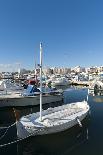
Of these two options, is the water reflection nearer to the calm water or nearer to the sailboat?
the calm water

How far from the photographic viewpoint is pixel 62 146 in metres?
22.0

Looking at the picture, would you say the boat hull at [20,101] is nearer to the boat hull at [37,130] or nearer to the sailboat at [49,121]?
the sailboat at [49,121]

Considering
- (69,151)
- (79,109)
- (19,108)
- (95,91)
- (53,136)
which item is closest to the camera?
(69,151)

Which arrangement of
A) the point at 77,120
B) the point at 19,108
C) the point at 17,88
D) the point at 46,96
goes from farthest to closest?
the point at 17,88
the point at 46,96
the point at 19,108
the point at 77,120

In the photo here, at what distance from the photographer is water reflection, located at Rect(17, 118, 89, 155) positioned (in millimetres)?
20656

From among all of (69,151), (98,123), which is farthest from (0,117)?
(69,151)

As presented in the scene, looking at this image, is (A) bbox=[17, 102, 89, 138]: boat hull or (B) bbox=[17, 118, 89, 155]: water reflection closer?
(B) bbox=[17, 118, 89, 155]: water reflection

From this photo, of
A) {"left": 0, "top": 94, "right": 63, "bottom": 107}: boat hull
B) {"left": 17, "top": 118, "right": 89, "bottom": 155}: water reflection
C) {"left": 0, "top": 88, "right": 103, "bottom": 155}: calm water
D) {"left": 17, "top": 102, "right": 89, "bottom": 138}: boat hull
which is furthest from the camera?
{"left": 0, "top": 94, "right": 63, "bottom": 107}: boat hull

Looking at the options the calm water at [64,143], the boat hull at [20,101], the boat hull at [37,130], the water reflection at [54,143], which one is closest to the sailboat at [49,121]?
the boat hull at [37,130]

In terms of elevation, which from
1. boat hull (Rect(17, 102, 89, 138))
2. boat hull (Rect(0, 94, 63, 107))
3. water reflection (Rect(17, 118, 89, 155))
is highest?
boat hull (Rect(0, 94, 63, 107))

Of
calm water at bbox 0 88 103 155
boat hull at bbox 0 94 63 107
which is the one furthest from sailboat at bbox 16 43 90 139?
boat hull at bbox 0 94 63 107

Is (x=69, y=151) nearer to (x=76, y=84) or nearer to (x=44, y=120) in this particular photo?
(x=44, y=120)

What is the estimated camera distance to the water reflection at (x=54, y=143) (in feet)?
67.8

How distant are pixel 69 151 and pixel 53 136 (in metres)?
3.67
